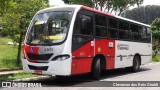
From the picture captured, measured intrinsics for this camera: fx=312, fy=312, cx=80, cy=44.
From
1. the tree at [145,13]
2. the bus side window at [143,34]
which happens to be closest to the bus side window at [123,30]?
the bus side window at [143,34]

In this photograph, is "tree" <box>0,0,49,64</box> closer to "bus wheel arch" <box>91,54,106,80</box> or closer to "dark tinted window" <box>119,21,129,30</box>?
"dark tinted window" <box>119,21,129,30</box>

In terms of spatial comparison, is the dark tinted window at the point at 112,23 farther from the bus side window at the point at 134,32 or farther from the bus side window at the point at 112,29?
the bus side window at the point at 134,32

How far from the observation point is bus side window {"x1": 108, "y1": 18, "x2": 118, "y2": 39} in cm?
1445

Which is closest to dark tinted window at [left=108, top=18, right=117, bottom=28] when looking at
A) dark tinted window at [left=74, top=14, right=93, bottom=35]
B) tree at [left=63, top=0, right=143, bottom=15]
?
dark tinted window at [left=74, top=14, right=93, bottom=35]

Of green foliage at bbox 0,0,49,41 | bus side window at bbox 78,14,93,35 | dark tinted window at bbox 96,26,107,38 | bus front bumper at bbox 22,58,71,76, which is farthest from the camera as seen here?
green foliage at bbox 0,0,49,41

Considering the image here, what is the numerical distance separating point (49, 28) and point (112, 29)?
3.97 m

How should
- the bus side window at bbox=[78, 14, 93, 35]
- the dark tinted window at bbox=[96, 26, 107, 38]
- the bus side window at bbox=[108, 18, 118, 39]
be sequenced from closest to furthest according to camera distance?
the bus side window at bbox=[78, 14, 93, 35] → the dark tinted window at bbox=[96, 26, 107, 38] → the bus side window at bbox=[108, 18, 118, 39]

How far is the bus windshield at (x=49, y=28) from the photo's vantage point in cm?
1142

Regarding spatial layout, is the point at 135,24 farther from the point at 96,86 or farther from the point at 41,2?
the point at 96,86

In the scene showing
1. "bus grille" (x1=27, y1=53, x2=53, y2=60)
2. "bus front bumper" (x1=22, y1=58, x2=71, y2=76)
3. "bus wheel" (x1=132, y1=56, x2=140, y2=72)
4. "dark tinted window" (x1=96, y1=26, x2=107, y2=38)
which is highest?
"dark tinted window" (x1=96, y1=26, x2=107, y2=38)

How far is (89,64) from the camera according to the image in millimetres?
12531

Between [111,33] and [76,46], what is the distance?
11.1 feet

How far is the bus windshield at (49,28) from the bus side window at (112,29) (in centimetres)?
319

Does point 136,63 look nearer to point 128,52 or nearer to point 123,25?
point 128,52
